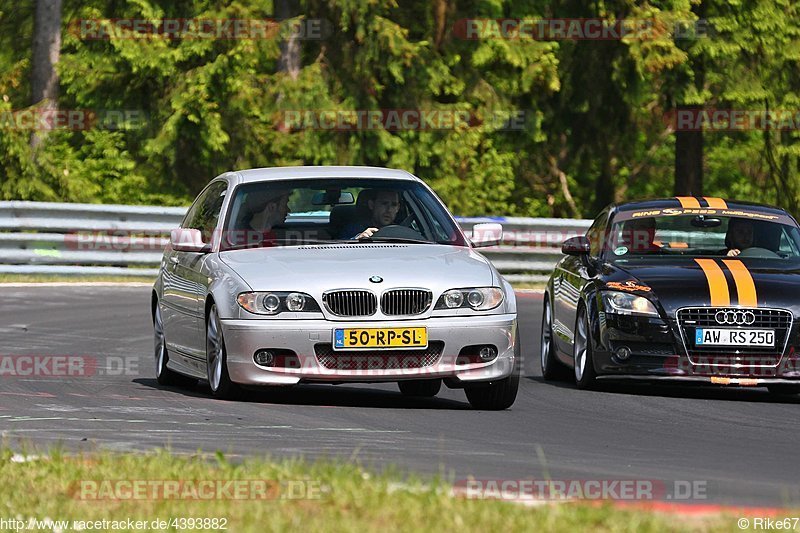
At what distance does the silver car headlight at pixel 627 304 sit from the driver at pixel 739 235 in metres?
1.38

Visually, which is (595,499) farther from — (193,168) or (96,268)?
(193,168)

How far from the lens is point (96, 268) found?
2425 centimetres

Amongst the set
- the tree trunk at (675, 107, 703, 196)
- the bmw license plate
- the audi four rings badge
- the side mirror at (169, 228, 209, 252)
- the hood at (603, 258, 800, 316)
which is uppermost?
the side mirror at (169, 228, 209, 252)

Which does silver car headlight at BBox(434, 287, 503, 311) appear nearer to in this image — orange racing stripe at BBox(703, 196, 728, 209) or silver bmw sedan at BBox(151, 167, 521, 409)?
silver bmw sedan at BBox(151, 167, 521, 409)

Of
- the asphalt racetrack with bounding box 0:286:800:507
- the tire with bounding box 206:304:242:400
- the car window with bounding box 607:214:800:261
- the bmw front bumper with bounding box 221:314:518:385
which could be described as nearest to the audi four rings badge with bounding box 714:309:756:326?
the asphalt racetrack with bounding box 0:286:800:507

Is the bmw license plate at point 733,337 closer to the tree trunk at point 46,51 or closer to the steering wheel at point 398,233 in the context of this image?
the steering wheel at point 398,233

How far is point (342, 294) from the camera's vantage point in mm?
10750

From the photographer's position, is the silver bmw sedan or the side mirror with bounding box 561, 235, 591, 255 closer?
the silver bmw sedan

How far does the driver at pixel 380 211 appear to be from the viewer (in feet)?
39.2

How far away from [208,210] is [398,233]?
1.62 metres

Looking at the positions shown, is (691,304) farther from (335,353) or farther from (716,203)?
(335,353)

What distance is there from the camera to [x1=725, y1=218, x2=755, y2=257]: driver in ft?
44.4

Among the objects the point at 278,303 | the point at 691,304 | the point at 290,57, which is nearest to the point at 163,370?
the point at 278,303

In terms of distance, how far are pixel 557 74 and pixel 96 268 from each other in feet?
49.3
